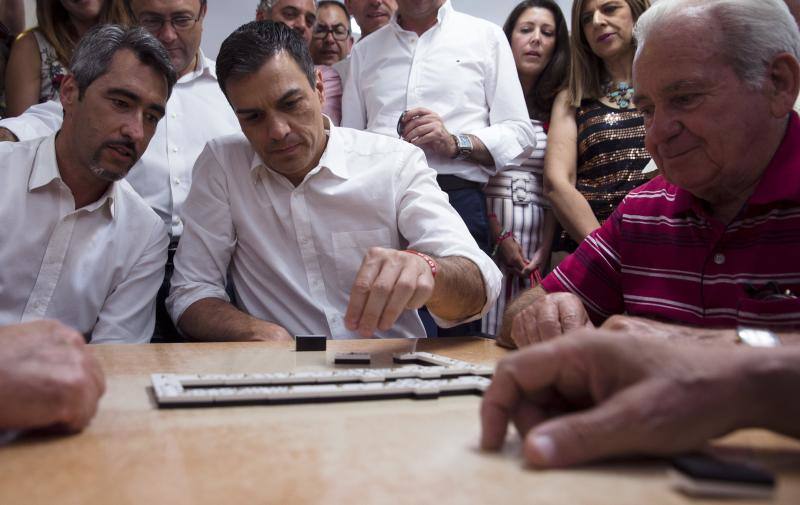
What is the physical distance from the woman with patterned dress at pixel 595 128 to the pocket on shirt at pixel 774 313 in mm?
1286

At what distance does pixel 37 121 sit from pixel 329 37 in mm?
1638

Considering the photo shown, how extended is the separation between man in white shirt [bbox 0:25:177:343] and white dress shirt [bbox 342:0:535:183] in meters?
0.88

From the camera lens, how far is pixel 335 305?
6.57 feet

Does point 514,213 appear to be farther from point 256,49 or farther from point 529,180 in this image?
point 256,49

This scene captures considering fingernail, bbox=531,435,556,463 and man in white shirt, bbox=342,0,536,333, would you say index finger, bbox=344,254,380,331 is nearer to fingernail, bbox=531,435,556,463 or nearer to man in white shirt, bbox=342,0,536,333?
fingernail, bbox=531,435,556,463

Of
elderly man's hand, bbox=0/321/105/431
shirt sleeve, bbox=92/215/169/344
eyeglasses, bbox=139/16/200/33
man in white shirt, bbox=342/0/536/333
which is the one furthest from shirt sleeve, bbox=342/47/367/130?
elderly man's hand, bbox=0/321/105/431

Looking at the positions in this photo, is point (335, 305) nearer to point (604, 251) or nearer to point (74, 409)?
point (604, 251)

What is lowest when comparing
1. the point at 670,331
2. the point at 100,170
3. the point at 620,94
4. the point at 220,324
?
the point at 220,324

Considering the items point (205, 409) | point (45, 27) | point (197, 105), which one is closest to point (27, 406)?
point (205, 409)

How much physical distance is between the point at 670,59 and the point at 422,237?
29.4 inches

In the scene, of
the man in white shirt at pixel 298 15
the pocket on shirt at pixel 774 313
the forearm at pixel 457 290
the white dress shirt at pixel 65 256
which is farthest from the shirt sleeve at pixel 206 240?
the pocket on shirt at pixel 774 313

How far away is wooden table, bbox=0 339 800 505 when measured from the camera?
595 millimetres

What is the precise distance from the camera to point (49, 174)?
1975mm

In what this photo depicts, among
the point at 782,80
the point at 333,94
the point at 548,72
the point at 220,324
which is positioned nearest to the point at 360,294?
the point at 220,324
